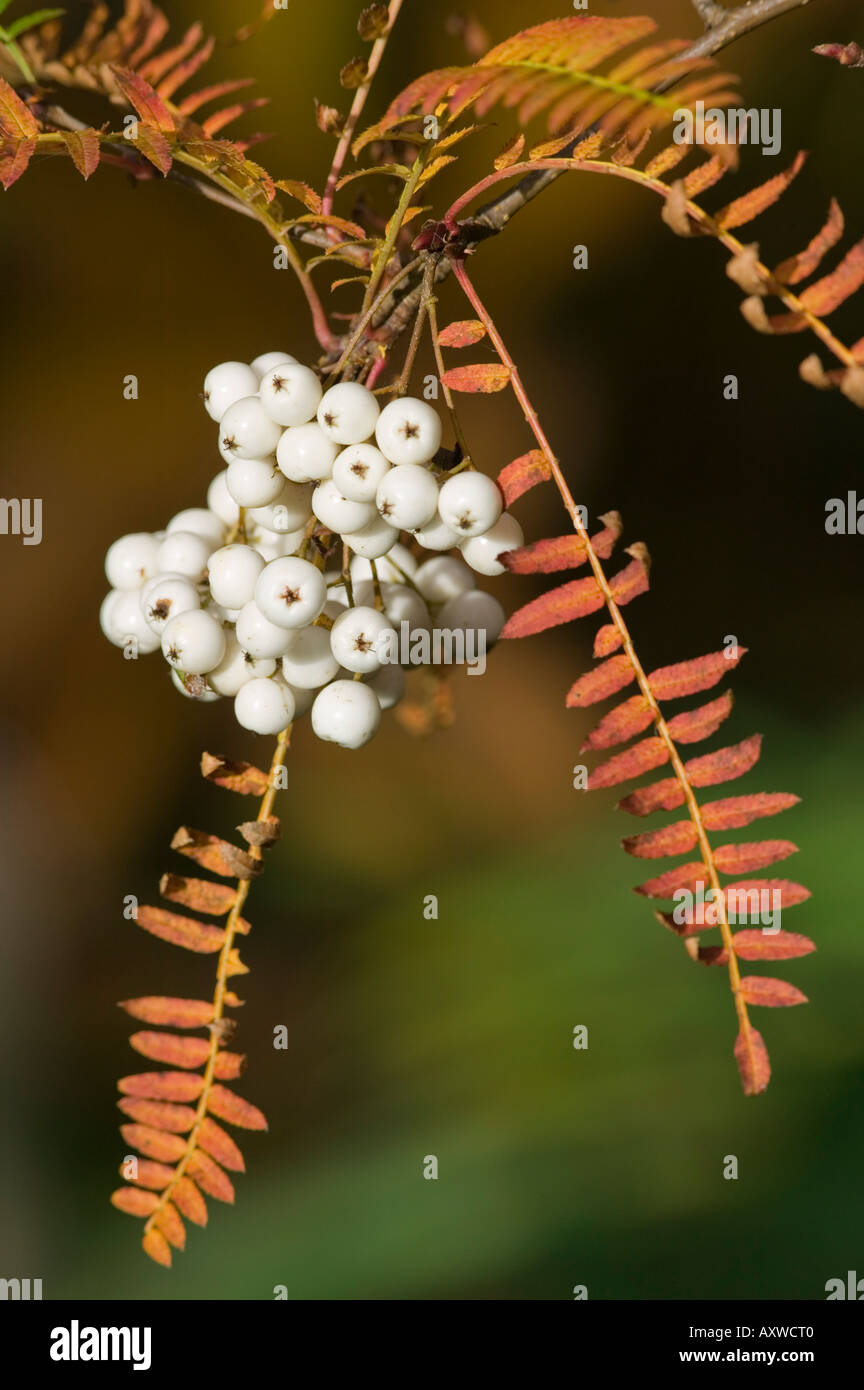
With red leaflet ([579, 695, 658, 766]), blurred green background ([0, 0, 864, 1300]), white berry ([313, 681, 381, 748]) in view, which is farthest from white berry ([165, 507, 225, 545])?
blurred green background ([0, 0, 864, 1300])

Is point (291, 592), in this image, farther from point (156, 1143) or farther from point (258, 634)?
point (156, 1143)

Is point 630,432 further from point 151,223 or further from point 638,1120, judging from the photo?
point 638,1120

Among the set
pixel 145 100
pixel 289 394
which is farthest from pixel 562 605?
pixel 145 100

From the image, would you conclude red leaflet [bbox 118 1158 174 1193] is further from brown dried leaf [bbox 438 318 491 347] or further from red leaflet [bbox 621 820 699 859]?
brown dried leaf [bbox 438 318 491 347]

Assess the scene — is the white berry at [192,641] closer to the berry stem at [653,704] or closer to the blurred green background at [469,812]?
the berry stem at [653,704]

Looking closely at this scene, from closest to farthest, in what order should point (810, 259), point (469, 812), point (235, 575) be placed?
1. point (810, 259)
2. point (235, 575)
3. point (469, 812)
